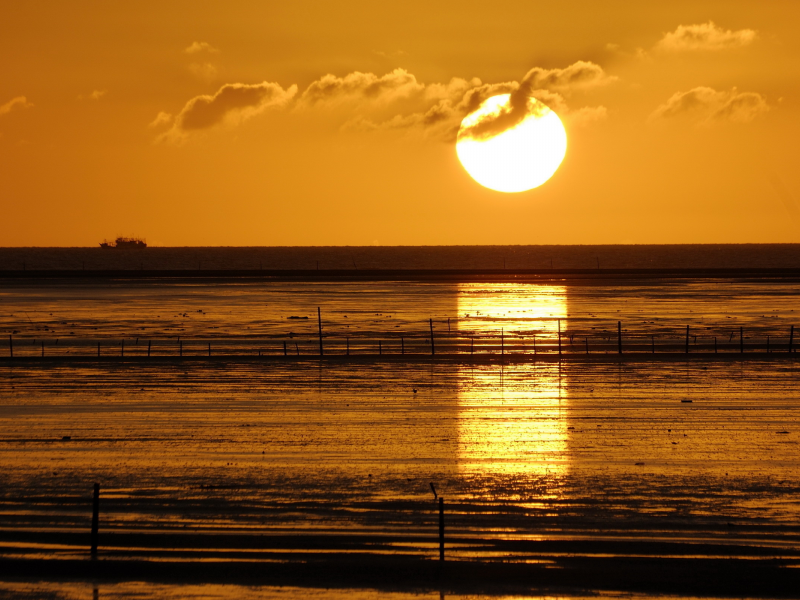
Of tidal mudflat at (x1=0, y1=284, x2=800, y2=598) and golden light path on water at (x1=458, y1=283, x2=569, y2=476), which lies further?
golden light path on water at (x1=458, y1=283, x2=569, y2=476)

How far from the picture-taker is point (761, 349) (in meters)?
61.1

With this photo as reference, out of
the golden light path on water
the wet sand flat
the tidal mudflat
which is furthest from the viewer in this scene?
the golden light path on water

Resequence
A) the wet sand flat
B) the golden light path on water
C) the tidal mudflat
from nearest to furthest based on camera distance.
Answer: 1. the tidal mudflat
2. the wet sand flat
3. the golden light path on water

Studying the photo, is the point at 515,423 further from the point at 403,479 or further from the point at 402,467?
the point at 403,479

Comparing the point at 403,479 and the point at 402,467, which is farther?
the point at 402,467

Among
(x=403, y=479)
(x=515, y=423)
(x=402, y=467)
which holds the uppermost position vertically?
(x=515, y=423)

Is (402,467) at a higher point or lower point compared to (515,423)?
lower

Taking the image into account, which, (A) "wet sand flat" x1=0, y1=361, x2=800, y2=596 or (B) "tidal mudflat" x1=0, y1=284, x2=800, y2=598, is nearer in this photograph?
(B) "tidal mudflat" x1=0, y1=284, x2=800, y2=598

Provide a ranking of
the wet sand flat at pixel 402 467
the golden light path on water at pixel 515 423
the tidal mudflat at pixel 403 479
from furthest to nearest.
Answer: the golden light path on water at pixel 515 423, the wet sand flat at pixel 402 467, the tidal mudflat at pixel 403 479

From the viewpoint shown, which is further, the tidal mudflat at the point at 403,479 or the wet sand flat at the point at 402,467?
the wet sand flat at the point at 402,467

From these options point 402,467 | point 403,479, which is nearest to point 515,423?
point 402,467

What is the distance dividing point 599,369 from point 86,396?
28.3 metres

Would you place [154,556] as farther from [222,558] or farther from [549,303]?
[549,303]

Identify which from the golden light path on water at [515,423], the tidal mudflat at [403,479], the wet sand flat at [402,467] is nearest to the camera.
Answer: the tidal mudflat at [403,479]
